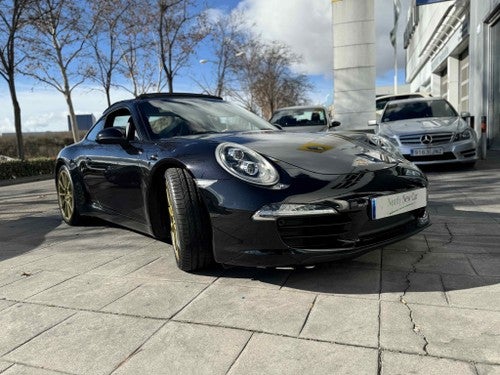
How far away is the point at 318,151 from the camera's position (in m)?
2.87

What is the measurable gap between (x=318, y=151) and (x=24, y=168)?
12624mm

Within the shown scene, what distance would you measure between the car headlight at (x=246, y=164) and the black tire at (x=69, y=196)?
7.39 ft

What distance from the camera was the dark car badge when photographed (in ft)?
24.6

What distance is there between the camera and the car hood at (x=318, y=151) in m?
2.70

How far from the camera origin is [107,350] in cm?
204

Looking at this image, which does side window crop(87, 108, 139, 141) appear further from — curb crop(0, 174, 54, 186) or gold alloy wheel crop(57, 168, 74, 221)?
curb crop(0, 174, 54, 186)

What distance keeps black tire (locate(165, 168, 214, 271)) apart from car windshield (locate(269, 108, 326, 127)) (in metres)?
8.56

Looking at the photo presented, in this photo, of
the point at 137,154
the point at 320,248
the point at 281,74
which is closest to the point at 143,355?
the point at 320,248

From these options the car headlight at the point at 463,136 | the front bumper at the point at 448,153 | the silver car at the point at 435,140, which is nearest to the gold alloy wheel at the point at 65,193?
the silver car at the point at 435,140

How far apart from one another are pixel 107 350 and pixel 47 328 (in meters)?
0.48

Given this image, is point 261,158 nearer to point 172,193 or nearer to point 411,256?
point 172,193

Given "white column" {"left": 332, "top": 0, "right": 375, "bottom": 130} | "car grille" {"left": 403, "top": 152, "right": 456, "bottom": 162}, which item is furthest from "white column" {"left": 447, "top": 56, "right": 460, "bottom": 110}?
"car grille" {"left": 403, "top": 152, "right": 456, "bottom": 162}

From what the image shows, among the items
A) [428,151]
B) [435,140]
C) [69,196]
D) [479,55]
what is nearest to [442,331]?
[69,196]

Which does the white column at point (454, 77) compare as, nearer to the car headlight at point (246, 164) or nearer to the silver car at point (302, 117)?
the silver car at point (302, 117)
